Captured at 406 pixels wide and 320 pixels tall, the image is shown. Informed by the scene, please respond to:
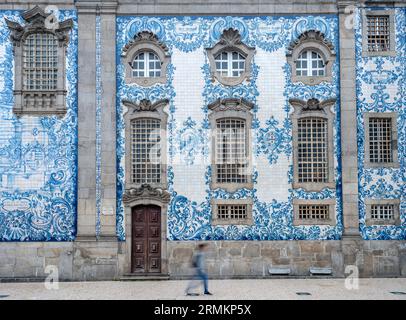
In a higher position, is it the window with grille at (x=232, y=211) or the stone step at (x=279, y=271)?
the window with grille at (x=232, y=211)

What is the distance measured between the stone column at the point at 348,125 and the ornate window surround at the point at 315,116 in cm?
36

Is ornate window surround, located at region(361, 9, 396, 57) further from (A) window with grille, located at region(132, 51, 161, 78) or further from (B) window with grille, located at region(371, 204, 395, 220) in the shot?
(A) window with grille, located at region(132, 51, 161, 78)

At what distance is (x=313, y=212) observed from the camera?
68.0 ft

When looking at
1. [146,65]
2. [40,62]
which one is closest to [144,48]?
[146,65]

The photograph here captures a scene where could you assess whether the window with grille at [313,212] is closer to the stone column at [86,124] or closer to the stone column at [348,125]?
the stone column at [348,125]

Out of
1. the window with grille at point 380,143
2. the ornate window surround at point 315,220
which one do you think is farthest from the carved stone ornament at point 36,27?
the window with grille at point 380,143

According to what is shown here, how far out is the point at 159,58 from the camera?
69.1 feet

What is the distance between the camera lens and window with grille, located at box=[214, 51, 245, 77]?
2112 centimetres

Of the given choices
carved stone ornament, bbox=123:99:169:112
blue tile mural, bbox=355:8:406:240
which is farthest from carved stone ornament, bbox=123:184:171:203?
blue tile mural, bbox=355:8:406:240

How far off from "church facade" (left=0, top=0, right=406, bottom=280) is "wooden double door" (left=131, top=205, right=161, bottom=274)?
4 centimetres

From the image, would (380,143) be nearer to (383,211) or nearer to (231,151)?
(383,211)

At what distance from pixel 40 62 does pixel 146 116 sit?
369 centimetres

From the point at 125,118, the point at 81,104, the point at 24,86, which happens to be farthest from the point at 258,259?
the point at 24,86

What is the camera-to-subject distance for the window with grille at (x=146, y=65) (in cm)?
2109
